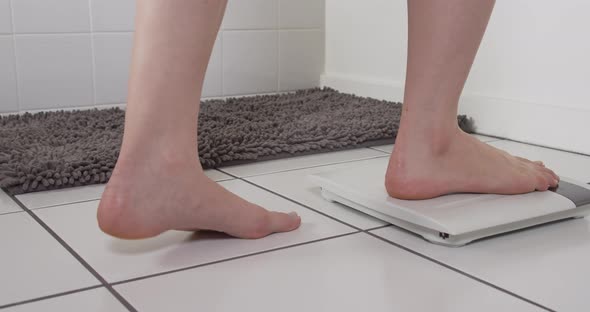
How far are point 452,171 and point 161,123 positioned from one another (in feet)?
1.51

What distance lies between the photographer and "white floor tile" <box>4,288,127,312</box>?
766 mm

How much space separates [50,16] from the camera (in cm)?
193

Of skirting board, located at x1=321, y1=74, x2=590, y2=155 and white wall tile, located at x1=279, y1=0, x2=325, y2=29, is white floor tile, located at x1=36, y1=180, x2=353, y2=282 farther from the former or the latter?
white wall tile, located at x1=279, y1=0, x2=325, y2=29

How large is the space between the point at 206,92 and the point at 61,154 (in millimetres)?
884

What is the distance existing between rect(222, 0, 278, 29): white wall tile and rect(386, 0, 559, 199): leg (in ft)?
4.06

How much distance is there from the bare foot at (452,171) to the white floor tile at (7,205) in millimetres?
613

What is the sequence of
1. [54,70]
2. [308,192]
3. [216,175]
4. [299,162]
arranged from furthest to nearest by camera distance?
[54,70] → [299,162] → [216,175] → [308,192]

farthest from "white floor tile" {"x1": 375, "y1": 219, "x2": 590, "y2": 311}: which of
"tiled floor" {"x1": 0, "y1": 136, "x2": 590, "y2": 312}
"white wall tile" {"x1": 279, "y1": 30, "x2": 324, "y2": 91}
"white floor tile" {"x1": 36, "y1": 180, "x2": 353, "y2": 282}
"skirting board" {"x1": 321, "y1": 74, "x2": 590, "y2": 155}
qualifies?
"white wall tile" {"x1": 279, "y1": 30, "x2": 324, "y2": 91}

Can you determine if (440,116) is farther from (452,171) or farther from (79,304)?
(79,304)

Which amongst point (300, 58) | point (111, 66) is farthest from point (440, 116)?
point (300, 58)

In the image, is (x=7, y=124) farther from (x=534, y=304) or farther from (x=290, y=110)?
(x=534, y=304)

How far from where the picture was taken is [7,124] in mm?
1709

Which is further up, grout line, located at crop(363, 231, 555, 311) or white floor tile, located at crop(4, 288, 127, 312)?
white floor tile, located at crop(4, 288, 127, 312)

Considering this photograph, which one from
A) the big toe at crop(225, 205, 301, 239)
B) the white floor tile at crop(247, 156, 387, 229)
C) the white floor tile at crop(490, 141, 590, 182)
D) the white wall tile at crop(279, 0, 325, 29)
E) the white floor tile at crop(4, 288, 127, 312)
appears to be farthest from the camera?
the white wall tile at crop(279, 0, 325, 29)
